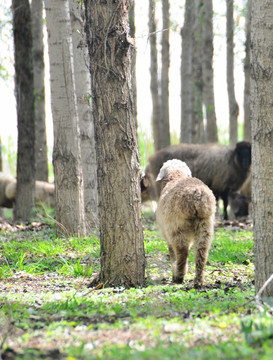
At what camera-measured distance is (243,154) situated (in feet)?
40.0

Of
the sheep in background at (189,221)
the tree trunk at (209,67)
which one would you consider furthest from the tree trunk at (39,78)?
the sheep in background at (189,221)

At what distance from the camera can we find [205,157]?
12766mm

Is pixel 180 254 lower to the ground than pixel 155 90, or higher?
lower

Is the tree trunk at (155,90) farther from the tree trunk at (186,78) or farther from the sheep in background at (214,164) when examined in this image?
the sheep in background at (214,164)

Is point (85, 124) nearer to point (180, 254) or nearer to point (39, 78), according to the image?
point (180, 254)

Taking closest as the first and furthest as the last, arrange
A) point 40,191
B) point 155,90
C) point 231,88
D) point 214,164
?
point 214,164 < point 40,191 < point 231,88 < point 155,90

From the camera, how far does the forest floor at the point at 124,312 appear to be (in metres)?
3.08

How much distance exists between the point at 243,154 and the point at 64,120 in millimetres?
6090

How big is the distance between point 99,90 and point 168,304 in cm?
250

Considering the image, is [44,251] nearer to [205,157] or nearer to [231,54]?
[205,157]

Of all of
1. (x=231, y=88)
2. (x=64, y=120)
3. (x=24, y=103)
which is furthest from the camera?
(x=231, y=88)

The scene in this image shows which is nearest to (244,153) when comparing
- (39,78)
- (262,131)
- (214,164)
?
(214,164)

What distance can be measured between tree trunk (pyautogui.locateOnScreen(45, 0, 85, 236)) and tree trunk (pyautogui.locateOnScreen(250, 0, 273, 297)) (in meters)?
4.19

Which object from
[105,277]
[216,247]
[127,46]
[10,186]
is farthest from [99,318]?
[10,186]
